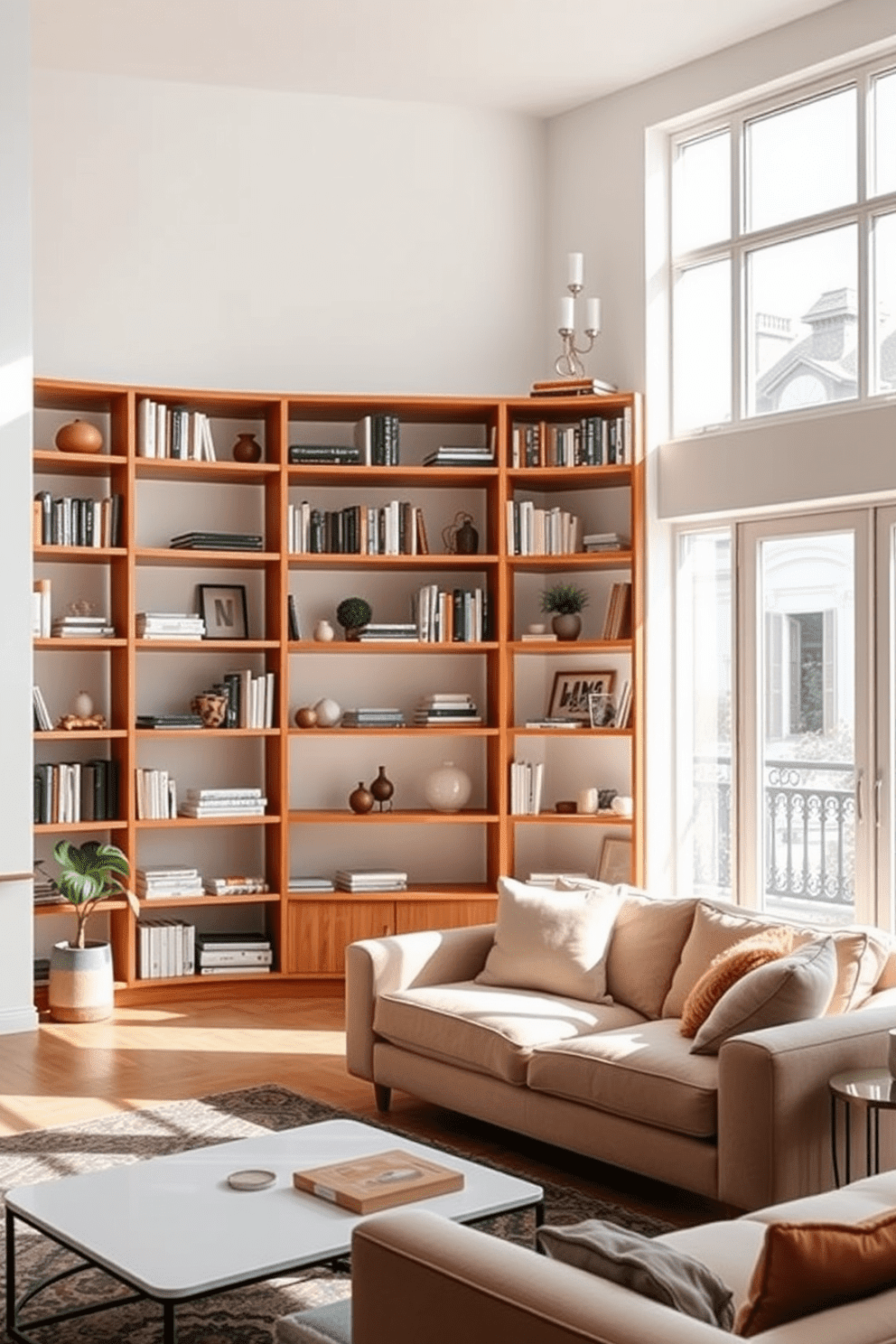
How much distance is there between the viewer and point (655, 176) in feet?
24.5

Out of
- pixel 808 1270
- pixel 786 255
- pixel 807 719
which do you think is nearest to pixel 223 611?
pixel 807 719

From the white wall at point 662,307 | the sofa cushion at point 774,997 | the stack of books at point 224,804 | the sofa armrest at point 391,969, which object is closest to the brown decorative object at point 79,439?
the stack of books at point 224,804

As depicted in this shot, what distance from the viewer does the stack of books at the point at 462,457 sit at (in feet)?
24.6

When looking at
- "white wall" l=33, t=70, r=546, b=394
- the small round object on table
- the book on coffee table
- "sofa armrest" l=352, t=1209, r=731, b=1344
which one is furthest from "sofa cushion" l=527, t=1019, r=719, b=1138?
"white wall" l=33, t=70, r=546, b=394

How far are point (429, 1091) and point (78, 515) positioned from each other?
321 centimetres

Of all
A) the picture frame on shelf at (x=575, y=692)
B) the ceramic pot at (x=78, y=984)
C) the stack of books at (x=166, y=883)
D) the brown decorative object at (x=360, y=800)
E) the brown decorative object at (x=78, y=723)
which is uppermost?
the picture frame on shelf at (x=575, y=692)

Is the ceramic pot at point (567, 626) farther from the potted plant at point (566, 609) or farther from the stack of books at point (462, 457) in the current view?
the stack of books at point (462, 457)

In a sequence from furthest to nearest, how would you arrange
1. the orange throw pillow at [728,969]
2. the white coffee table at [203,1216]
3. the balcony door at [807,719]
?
the balcony door at [807,719]
the orange throw pillow at [728,969]
the white coffee table at [203,1216]

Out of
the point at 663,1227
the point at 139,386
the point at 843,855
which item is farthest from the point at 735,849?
the point at 139,386

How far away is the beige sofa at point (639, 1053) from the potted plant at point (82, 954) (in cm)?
170

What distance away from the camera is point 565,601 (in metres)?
7.54

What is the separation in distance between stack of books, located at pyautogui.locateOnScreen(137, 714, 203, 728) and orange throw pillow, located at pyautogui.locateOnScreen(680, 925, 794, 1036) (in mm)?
3232

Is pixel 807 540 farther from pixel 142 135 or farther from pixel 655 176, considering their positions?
pixel 142 135

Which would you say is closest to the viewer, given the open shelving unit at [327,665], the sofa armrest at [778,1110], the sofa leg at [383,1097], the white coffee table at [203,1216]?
the white coffee table at [203,1216]
